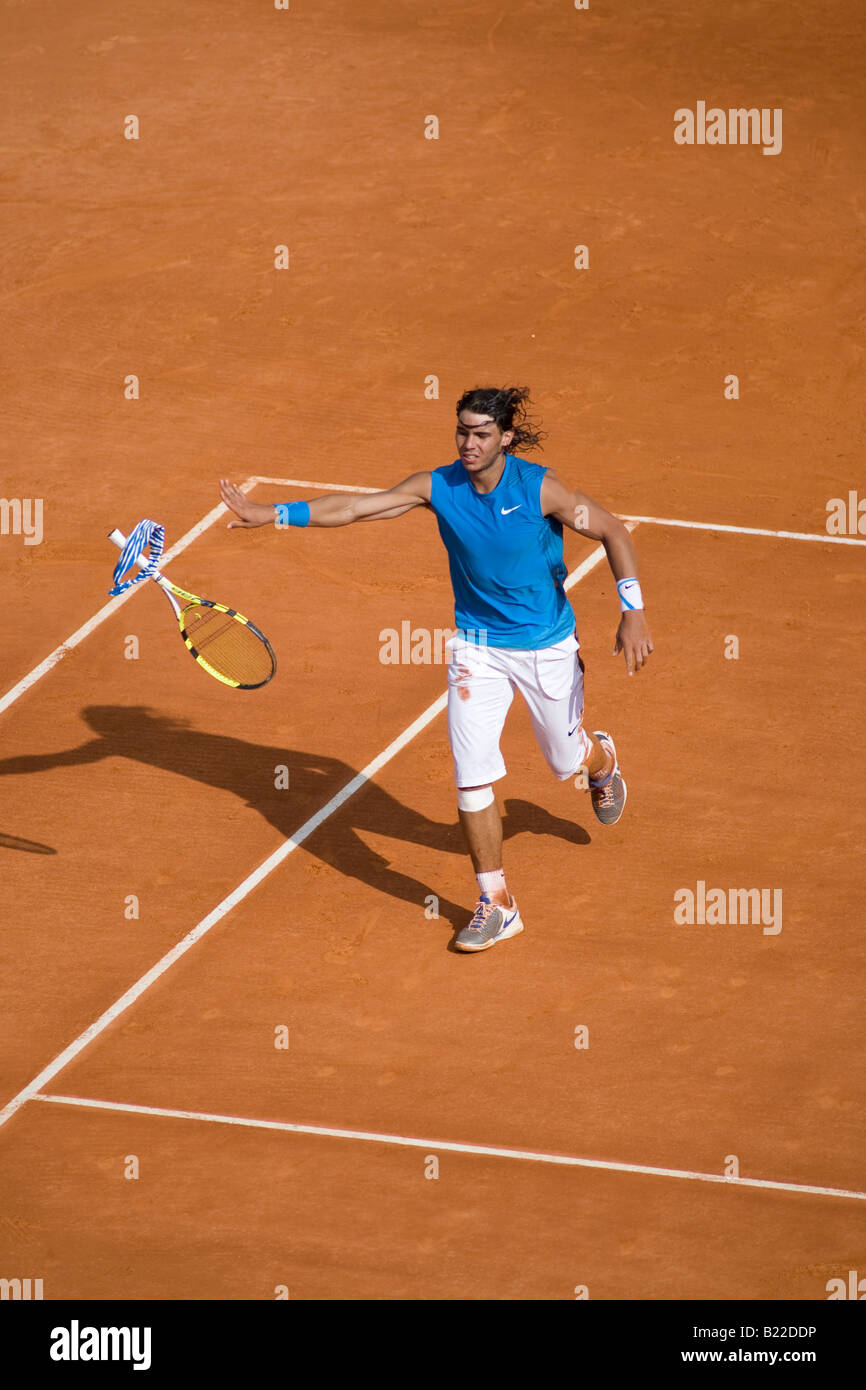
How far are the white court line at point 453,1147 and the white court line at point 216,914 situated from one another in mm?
169

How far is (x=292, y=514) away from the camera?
9398mm

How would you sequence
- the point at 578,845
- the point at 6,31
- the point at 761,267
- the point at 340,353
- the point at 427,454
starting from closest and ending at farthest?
the point at 578,845 → the point at 427,454 → the point at 340,353 → the point at 761,267 → the point at 6,31

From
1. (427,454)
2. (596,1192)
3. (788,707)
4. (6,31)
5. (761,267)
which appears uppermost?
(6,31)

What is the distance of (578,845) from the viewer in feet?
36.3

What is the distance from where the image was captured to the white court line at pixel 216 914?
9.60 metres

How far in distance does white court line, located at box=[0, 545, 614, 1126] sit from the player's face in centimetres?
285

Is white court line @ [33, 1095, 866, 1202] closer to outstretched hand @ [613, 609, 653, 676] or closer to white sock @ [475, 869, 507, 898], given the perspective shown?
white sock @ [475, 869, 507, 898]

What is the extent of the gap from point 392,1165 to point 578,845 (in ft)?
8.81

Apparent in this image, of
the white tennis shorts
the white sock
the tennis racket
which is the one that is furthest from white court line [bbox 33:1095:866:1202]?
the tennis racket

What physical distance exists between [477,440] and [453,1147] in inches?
130

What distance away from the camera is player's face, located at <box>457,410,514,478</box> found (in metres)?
9.19

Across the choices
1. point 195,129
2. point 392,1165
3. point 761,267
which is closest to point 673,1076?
→ point 392,1165

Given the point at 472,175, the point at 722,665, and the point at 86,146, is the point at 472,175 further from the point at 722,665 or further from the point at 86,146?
the point at 722,665

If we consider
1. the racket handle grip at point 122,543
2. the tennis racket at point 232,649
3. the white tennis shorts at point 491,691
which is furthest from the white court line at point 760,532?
the racket handle grip at point 122,543
